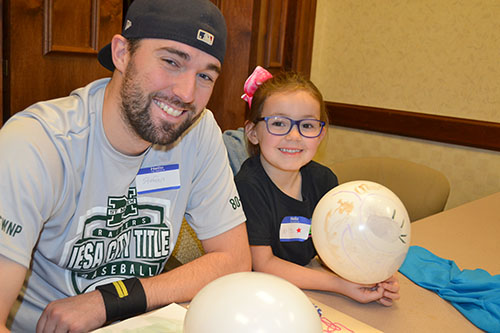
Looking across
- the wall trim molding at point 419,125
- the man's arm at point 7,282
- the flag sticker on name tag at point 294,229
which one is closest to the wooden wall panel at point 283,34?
the wall trim molding at point 419,125

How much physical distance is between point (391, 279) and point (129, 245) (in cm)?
75

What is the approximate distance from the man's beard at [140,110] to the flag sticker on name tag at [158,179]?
3.6 inches

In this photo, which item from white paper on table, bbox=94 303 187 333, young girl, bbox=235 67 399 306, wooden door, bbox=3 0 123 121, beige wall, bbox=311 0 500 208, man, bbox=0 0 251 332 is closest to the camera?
white paper on table, bbox=94 303 187 333

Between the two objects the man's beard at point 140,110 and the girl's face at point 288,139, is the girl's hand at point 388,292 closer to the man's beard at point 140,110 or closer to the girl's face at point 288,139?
the girl's face at point 288,139

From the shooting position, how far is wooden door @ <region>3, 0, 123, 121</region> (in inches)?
84.6

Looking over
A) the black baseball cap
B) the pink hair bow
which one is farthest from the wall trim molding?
the black baseball cap

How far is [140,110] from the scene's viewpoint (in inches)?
52.2

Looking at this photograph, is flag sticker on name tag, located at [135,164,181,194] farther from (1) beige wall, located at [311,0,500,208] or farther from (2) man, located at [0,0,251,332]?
(1) beige wall, located at [311,0,500,208]

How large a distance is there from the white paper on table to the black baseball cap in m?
0.69

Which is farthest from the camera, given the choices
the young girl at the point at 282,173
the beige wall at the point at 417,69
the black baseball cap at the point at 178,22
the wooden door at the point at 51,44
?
the beige wall at the point at 417,69

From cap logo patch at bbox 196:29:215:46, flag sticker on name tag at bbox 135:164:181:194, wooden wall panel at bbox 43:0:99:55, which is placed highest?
wooden wall panel at bbox 43:0:99:55

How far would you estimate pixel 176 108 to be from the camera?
53.1 inches

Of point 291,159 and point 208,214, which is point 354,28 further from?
point 208,214

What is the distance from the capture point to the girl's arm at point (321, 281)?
→ 1.34 meters
